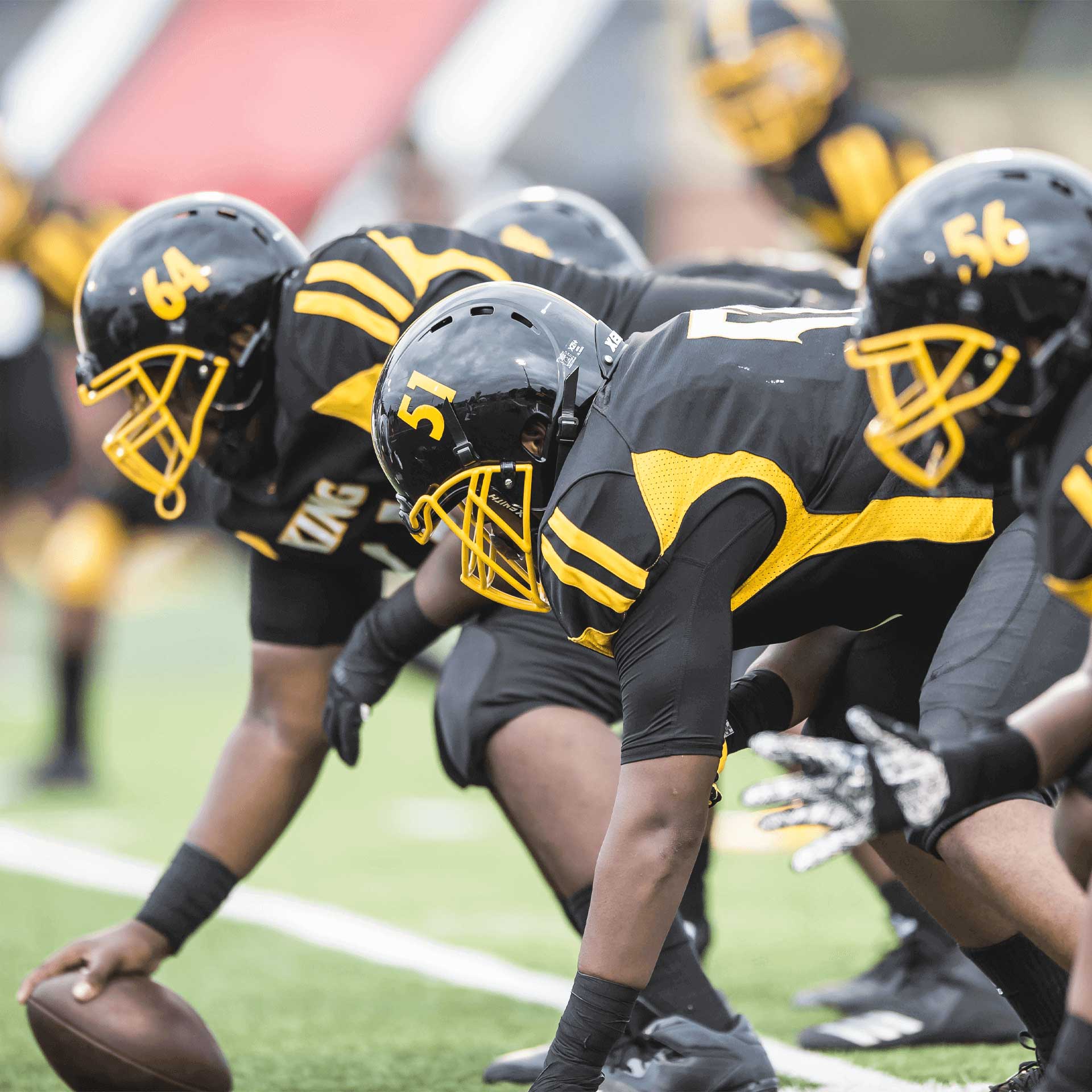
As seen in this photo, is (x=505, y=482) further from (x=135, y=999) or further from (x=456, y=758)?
(x=135, y=999)

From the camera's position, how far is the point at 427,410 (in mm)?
2336

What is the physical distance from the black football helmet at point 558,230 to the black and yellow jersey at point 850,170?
153 cm

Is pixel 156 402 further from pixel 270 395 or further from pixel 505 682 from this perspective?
pixel 505 682

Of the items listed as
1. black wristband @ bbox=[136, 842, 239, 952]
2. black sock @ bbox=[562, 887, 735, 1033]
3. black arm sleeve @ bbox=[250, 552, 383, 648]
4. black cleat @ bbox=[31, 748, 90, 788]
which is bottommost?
black cleat @ bbox=[31, 748, 90, 788]

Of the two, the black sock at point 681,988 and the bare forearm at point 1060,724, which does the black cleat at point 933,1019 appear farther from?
the bare forearm at point 1060,724

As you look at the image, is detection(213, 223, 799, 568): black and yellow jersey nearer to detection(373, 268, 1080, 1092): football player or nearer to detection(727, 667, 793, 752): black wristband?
detection(373, 268, 1080, 1092): football player

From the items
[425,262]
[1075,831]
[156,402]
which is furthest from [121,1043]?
[1075,831]

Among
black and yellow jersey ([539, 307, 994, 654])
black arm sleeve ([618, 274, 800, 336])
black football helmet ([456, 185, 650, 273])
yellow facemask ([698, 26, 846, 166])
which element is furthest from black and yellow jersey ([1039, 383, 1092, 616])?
yellow facemask ([698, 26, 846, 166])

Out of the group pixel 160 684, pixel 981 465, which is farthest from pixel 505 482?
pixel 160 684

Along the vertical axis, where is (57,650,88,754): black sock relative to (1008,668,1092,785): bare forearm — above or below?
below

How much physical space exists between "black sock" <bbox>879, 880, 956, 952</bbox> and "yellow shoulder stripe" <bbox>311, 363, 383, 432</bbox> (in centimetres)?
146

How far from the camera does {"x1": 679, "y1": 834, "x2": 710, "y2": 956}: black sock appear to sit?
333 centimetres

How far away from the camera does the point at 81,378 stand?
9.90ft

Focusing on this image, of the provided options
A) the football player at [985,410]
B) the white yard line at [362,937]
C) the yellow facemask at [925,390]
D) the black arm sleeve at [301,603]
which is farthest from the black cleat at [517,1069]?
the yellow facemask at [925,390]
